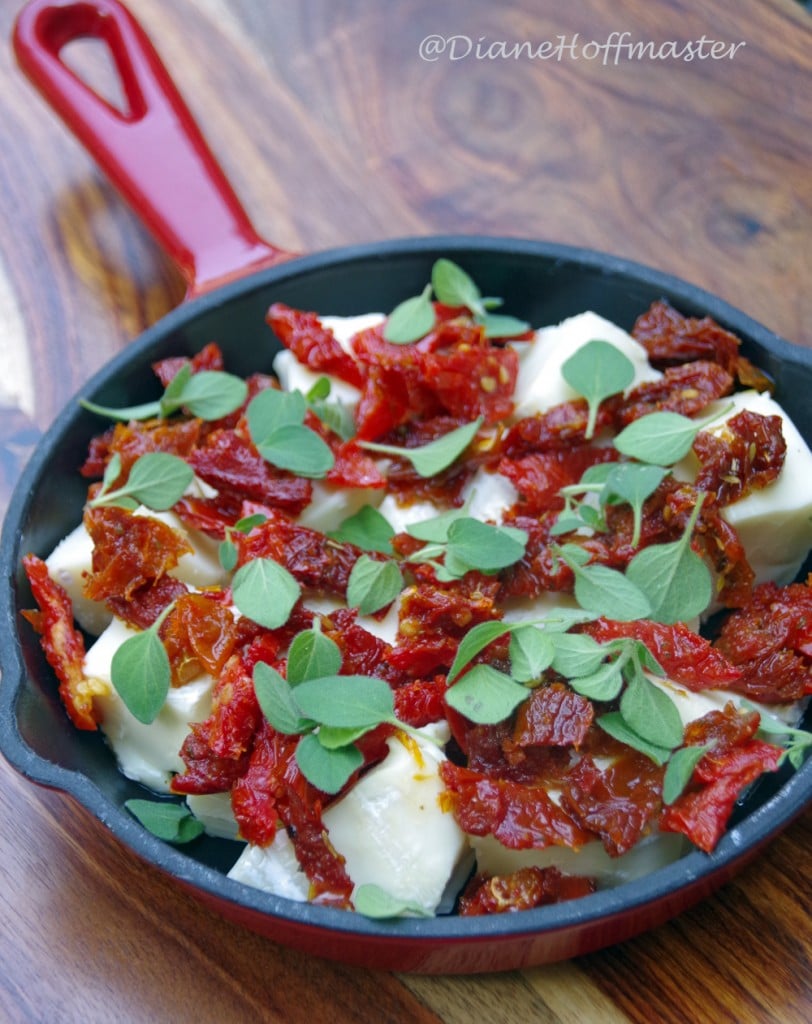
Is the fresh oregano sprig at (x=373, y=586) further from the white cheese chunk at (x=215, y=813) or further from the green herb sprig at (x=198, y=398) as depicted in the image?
the green herb sprig at (x=198, y=398)

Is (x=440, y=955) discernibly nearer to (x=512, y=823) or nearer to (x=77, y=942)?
(x=512, y=823)

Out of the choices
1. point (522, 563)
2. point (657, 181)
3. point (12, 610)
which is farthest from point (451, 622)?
point (657, 181)

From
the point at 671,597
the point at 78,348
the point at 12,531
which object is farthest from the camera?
the point at 78,348

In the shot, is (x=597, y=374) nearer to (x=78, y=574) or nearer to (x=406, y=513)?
(x=406, y=513)

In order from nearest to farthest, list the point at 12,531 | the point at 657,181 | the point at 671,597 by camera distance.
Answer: the point at 671,597, the point at 12,531, the point at 657,181

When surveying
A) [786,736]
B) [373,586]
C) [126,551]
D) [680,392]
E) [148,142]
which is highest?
[148,142]

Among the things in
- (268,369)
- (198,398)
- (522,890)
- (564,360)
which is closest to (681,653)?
(522,890)
